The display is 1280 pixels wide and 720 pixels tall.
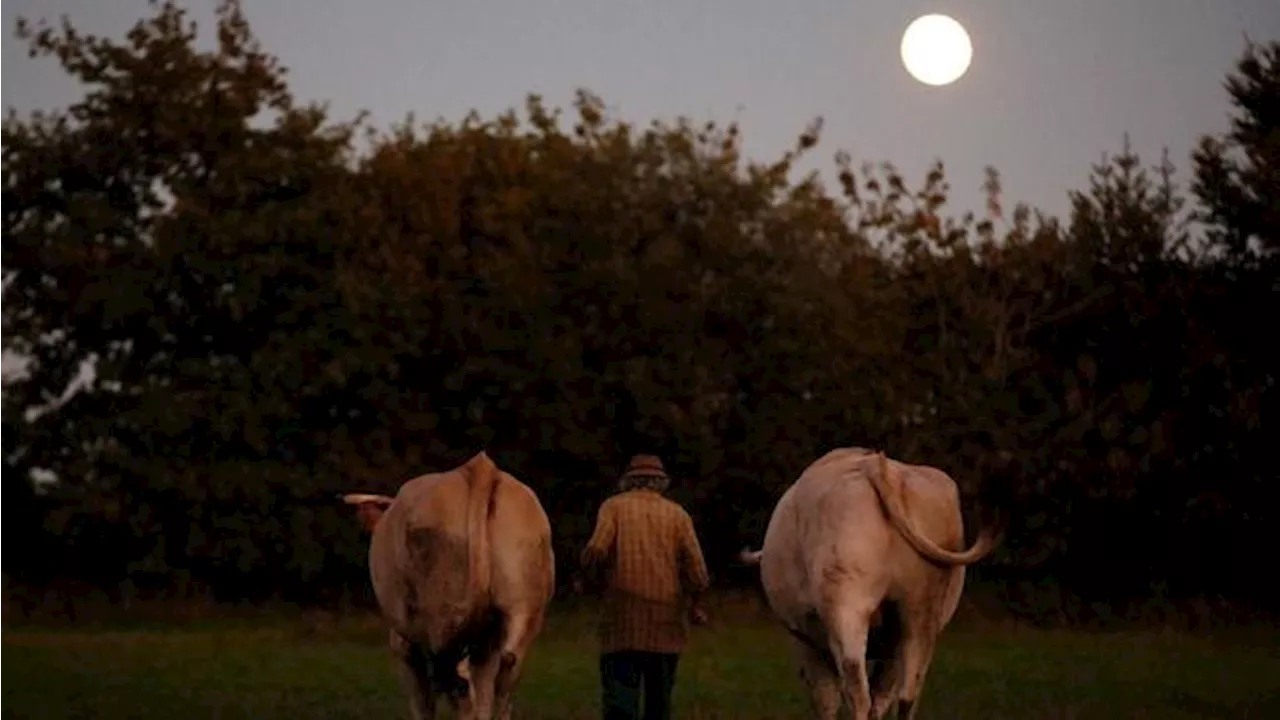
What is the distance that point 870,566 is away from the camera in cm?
1378

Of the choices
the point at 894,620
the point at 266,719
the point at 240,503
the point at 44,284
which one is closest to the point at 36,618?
the point at 240,503

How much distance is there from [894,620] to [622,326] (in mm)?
26672

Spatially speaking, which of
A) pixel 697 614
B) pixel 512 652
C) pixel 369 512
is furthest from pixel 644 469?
pixel 369 512

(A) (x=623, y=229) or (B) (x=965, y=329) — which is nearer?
(A) (x=623, y=229)

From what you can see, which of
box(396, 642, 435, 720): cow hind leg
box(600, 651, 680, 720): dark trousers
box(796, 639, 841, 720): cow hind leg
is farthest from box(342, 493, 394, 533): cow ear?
box(796, 639, 841, 720): cow hind leg

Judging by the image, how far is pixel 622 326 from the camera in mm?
40688

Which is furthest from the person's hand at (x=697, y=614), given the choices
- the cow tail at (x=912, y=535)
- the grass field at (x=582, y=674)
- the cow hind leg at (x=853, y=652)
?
the grass field at (x=582, y=674)

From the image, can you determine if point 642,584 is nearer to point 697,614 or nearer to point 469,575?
point 697,614

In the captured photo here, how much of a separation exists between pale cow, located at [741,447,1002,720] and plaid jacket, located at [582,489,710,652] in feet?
2.16

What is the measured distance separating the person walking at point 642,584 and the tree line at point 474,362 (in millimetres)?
25447

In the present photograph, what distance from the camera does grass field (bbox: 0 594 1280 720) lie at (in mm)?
20656

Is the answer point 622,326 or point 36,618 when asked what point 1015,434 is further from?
point 36,618

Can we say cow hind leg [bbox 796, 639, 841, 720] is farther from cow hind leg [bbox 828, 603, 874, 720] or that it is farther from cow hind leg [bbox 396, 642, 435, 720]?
cow hind leg [bbox 396, 642, 435, 720]

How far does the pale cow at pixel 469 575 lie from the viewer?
562 inches
